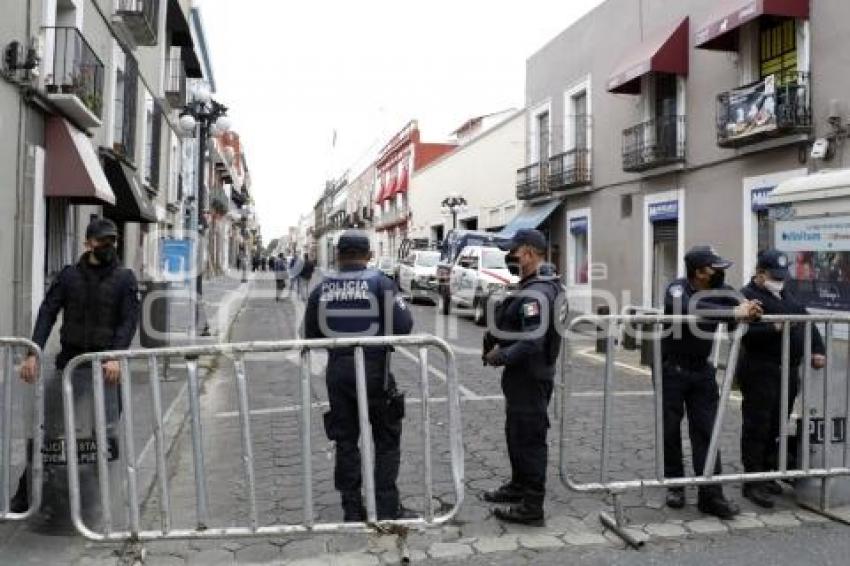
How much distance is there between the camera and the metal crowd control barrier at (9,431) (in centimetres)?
439

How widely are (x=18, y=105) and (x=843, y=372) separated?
10.6 metres

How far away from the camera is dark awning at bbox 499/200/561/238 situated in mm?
23953

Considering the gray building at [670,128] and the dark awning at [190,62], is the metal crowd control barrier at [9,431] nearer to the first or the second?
the gray building at [670,128]

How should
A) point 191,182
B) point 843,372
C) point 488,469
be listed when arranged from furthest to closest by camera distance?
point 191,182
point 488,469
point 843,372

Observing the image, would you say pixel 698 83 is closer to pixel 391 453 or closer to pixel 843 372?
pixel 843 372

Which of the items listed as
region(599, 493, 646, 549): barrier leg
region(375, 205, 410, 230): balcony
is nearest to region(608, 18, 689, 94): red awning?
region(599, 493, 646, 549): barrier leg

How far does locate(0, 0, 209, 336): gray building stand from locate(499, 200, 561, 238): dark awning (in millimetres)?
10709

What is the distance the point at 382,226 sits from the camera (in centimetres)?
6041

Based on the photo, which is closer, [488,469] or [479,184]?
[488,469]

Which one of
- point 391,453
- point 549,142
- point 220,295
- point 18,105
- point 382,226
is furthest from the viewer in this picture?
point 382,226

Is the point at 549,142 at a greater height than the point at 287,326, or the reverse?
the point at 549,142

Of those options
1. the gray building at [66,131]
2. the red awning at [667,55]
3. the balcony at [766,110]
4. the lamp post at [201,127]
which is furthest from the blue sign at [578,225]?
the gray building at [66,131]

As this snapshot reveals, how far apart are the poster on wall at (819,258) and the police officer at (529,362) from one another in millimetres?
4351

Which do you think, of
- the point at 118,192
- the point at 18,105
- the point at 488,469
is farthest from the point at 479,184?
the point at 488,469
